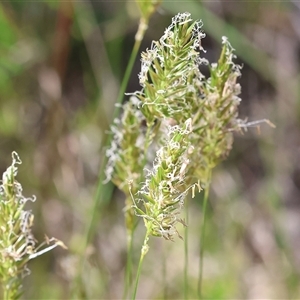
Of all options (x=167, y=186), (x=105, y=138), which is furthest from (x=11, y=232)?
(x=105, y=138)

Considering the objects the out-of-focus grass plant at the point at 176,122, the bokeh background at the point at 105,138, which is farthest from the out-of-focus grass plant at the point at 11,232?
the bokeh background at the point at 105,138

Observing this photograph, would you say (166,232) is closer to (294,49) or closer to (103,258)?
(103,258)

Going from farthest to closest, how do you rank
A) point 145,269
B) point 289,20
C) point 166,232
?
point 289,20 < point 145,269 < point 166,232

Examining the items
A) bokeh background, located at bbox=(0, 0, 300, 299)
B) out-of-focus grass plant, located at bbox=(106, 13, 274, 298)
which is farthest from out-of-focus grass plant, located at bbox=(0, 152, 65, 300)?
bokeh background, located at bbox=(0, 0, 300, 299)

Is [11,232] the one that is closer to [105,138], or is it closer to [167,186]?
[167,186]

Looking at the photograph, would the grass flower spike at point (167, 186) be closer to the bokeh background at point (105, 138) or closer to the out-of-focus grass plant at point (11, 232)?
the out-of-focus grass plant at point (11, 232)

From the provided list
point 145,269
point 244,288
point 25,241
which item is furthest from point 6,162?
point 25,241
